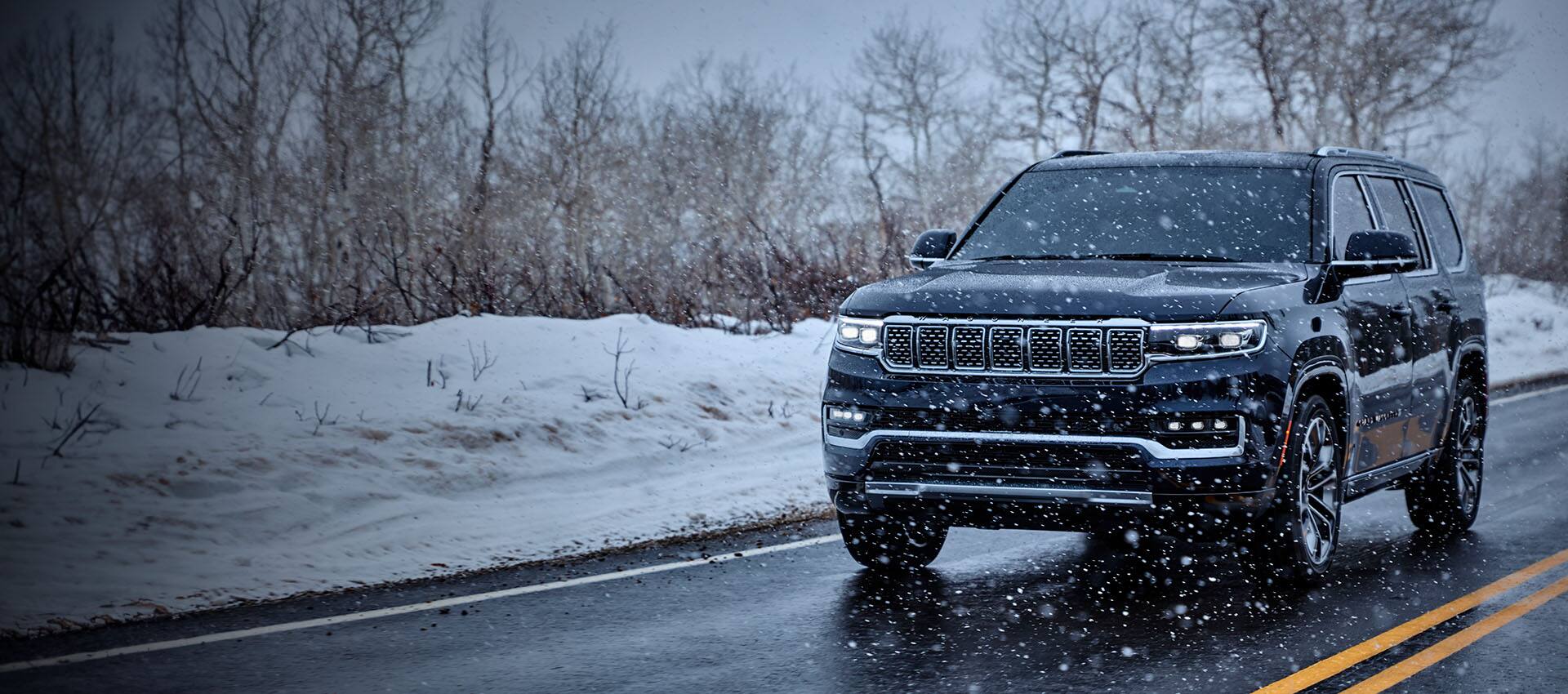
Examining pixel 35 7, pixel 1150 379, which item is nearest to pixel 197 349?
pixel 1150 379

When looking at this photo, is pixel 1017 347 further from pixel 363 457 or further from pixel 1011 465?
pixel 363 457

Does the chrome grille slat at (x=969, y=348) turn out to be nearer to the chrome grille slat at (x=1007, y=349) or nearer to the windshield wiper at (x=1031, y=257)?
the chrome grille slat at (x=1007, y=349)

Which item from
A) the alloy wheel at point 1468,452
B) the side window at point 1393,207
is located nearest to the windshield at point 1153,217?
the side window at point 1393,207

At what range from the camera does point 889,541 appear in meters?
7.29

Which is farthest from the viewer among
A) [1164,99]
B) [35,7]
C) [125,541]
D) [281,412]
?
[1164,99]

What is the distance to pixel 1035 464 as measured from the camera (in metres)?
6.06

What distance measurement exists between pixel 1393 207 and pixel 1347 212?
2.86 ft

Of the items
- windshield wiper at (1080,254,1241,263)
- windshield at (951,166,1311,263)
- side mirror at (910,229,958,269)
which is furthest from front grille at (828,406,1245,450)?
side mirror at (910,229,958,269)

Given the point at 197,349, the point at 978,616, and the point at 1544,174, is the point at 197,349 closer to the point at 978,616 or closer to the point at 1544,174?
the point at 978,616

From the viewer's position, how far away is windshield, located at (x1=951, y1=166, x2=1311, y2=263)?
7.22 metres

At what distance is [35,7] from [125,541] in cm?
1522

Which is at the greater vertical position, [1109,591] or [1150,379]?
[1150,379]

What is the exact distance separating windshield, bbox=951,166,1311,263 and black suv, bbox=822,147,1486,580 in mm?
13

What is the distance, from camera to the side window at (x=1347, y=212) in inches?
290
